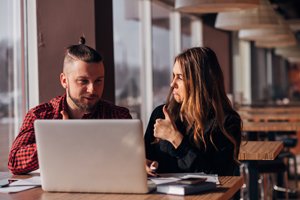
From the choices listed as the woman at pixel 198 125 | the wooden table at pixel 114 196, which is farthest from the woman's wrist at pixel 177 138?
the wooden table at pixel 114 196

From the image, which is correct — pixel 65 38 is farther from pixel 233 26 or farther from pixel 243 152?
pixel 233 26

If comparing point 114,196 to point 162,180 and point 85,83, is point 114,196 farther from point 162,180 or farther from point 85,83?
point 85,83

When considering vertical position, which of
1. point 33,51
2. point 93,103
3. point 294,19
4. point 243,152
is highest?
point 294,19

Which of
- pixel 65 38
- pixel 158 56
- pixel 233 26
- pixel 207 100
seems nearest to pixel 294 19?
A: pixel 158 56

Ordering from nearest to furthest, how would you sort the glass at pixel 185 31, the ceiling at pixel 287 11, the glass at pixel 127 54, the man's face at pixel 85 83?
the man's face at pixel 85 83 → the glass at pixel 127 54 → the glass at pixel 185 31 → the ceiling at pixel 287 11

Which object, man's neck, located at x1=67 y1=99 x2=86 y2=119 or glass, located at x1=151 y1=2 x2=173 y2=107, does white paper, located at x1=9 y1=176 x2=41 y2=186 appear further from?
glass, located at x1=151 y1=2 x2=173 y2=107

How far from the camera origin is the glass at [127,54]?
6969 mm

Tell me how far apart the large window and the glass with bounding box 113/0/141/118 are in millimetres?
2394

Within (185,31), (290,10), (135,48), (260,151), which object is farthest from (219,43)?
(260,151)

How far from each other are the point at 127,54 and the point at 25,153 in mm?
4525

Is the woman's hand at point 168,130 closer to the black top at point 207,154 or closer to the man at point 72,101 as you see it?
the black top at point 207,154

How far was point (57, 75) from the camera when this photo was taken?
4406 mm

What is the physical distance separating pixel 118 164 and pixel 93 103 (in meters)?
0.63

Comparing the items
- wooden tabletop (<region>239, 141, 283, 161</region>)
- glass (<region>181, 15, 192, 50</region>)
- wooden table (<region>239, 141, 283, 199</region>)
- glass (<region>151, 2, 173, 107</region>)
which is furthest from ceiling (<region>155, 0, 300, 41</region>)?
wooden tabletop (<region>239, 141, 283, 161</region>)
